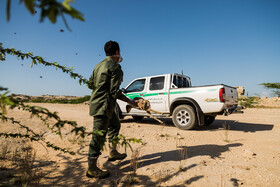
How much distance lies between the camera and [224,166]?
3.02 metres

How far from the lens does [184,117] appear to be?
6.41 metres

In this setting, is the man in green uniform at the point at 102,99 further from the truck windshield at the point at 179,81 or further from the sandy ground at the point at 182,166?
the truck windshield at the point at 179,81

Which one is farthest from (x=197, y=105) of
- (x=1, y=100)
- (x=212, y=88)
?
(x=1, y=100)

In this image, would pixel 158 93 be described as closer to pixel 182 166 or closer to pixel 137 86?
pixel 137 86

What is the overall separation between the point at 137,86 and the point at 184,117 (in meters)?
2.66

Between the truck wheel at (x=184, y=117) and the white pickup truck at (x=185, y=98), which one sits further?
the truck wheel at (x=184, y=117)

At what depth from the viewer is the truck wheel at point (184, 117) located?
616cm

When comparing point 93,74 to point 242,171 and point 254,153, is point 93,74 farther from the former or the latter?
point 254,153

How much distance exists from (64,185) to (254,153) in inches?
145

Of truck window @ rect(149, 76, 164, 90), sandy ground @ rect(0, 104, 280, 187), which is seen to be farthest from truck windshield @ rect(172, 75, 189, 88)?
sandy ground @ rect(0, 104, 280, 187)

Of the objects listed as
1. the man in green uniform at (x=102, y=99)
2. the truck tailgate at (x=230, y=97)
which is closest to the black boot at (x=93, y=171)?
the man in green uniform at (x=102, y=99)

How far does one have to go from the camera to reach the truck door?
273 inches

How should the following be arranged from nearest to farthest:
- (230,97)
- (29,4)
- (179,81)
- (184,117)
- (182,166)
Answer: (29,4) → (182,166) → (230,97) → (184,117) → (179,81)

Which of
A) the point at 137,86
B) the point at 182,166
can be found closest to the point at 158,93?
the point at 137,86
